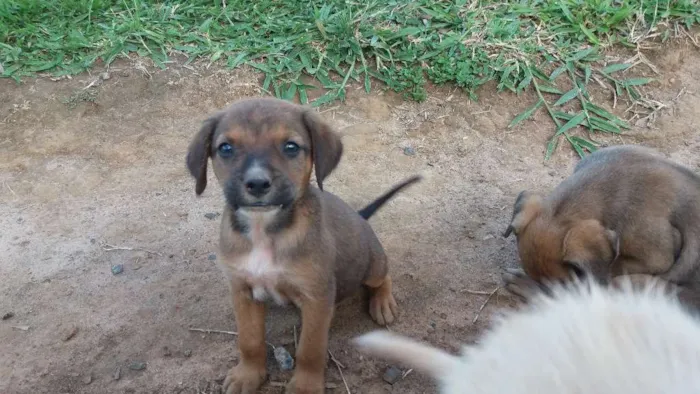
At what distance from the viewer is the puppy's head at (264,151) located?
3.03 metres

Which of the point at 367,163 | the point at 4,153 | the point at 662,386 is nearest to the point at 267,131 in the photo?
the point at 662,386

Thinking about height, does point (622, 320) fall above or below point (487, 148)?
above

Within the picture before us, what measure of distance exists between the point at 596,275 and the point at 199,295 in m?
2.43

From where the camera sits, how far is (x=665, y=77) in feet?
21.1

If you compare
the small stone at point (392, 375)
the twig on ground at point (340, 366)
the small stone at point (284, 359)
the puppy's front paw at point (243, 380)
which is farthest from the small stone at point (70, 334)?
the small stone at point (392, 375)

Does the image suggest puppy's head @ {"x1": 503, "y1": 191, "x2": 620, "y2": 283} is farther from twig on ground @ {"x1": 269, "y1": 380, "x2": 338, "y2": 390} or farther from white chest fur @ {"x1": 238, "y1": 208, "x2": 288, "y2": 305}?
white chest fur @ {"x1": 238, "y1": 208, "x2": 288, "y2": 305}

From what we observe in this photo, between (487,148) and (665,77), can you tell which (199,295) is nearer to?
(487,148)

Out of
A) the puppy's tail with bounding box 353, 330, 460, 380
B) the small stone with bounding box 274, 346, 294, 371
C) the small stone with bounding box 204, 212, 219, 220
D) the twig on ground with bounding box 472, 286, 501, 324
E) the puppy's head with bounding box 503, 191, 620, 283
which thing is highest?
the puppy's tail with bounding box 353, 330, 460, 380

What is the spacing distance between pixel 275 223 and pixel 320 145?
17.7 inches

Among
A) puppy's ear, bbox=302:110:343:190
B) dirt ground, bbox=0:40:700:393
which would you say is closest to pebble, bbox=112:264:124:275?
dirt ground, bbox=0:40:700:393

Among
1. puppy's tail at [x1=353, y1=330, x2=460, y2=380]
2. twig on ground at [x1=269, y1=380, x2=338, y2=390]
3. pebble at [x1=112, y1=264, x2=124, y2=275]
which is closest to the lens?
puppy's tail at [x1=353, y1=330, x2=460, y2=380]

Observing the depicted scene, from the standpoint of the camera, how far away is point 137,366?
148 inches

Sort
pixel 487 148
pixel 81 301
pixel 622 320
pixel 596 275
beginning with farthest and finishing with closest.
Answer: pixel 487 148 → pixel 81 301 → pixel 596 275 → pixel 622 320

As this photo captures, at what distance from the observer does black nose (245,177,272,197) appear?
2.95 m
